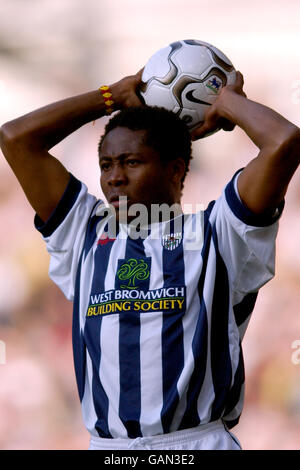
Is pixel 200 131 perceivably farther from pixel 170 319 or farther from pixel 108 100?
pixel 170 319

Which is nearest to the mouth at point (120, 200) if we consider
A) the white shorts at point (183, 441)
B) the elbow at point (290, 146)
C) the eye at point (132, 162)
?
the eye at point (132, 162)

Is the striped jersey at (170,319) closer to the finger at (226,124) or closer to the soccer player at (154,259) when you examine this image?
the soccer player at (154,259)

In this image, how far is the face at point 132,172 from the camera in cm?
226

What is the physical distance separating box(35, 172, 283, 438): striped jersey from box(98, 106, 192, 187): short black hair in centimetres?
24

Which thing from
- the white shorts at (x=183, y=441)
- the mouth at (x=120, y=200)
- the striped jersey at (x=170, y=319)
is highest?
the mouth at (x=120, y=200)

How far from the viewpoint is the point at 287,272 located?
199 inches

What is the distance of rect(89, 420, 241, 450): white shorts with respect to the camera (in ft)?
6.70

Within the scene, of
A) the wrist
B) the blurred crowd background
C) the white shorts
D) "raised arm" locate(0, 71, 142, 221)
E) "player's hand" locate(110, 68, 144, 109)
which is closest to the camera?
the white shorts

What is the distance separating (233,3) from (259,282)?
4259mm

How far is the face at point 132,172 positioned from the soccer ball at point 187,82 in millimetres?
157

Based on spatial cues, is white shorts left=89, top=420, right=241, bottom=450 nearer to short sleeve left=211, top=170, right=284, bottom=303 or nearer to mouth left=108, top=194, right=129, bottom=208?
short sleeve left=211, top=170, right=284, bottom=303

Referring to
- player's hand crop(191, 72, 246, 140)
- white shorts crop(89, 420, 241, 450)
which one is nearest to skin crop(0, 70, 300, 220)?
player's hand crop(191, 72, 246, 140)

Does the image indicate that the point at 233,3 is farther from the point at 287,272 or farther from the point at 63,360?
the point at 63,360

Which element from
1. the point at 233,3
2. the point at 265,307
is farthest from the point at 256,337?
the point at 233,3
